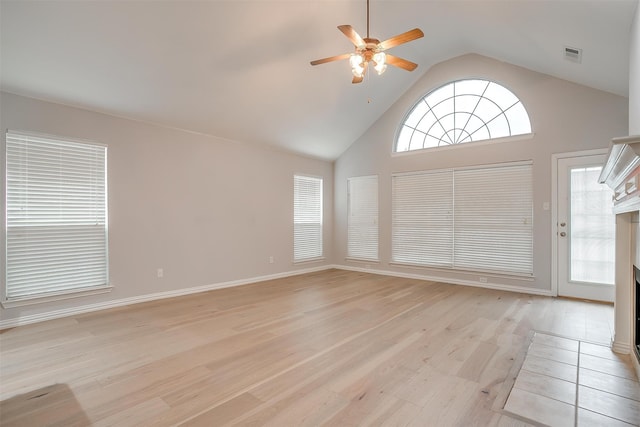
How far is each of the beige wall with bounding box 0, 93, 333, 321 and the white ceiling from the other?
274mm

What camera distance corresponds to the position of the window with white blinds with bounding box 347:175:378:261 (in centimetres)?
667

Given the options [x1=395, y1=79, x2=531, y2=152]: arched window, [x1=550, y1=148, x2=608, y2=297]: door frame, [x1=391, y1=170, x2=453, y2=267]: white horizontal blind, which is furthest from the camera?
[x1=391, y1=170, x2=453, y2=267]: white horizontal blind

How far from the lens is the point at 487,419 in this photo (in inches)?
71.4

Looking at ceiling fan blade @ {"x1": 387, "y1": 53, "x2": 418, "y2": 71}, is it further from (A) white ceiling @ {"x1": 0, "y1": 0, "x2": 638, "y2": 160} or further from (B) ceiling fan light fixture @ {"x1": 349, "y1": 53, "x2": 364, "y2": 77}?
(A) white ceiling @ {"x1": 0, "y1": 0, "x2": 638, "y2": 160}

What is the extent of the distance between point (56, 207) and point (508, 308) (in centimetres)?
578

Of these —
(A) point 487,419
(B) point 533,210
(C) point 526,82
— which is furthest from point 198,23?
(B) point 533,210

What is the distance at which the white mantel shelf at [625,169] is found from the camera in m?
1.69

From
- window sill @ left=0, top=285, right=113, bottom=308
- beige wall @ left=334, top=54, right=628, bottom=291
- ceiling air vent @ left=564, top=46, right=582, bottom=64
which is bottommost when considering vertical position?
window sill @ left=0, top=285, right=113, bottom=308

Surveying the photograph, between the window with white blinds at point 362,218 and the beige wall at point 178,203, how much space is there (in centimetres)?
147

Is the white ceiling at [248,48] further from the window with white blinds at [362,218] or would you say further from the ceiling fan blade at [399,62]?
the window with white blinds at [362,218]

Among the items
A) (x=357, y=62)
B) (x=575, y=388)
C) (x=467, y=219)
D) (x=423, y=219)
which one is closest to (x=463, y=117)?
(x=467, y=219)

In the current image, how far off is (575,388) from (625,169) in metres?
1.53

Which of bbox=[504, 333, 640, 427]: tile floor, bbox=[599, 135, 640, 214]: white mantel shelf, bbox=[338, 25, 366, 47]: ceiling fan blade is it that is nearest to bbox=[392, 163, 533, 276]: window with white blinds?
bbox=[504, 333, 640, 427]: tile floor

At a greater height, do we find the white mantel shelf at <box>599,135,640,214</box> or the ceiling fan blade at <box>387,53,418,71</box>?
the ceiling fan blade at <box>387,53,418,71</box>
